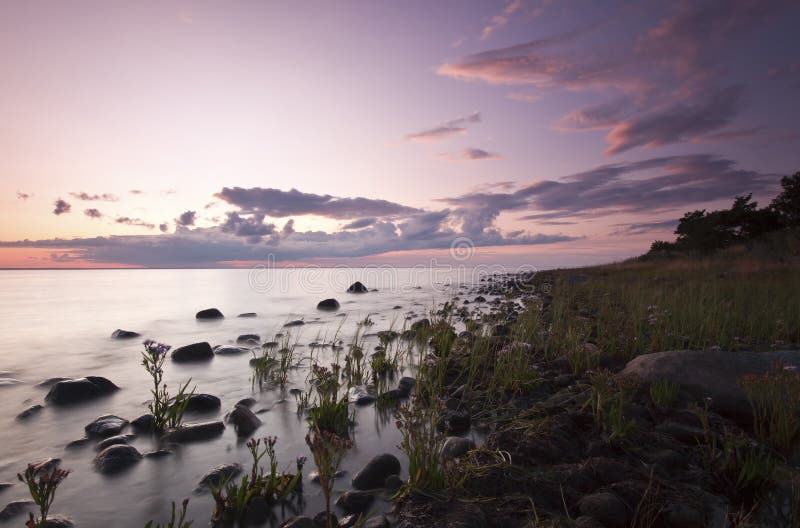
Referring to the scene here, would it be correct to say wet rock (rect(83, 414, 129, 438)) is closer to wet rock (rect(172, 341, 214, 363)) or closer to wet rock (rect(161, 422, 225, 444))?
wet rock (rect(161, 422, 225, 444))

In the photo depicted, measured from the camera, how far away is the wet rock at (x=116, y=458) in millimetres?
4590

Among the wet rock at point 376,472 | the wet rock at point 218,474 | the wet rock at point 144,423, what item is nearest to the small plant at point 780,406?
the wet rock at point 376,472

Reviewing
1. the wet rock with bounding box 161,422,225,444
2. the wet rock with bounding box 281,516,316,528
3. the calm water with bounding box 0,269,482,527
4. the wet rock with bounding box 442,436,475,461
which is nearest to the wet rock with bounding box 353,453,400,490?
the calm water with bounding box 0,269,482,527

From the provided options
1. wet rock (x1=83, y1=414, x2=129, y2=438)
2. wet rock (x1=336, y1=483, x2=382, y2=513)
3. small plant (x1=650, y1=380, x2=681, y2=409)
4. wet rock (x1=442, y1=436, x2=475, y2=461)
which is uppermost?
small plant (x1=650, y1=380, x2=681, y2=409)

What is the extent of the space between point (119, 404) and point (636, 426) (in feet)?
27.3

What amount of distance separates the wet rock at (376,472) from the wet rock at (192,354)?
8115 mm

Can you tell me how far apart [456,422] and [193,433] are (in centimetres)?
363

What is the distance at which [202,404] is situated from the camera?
6.57 metres

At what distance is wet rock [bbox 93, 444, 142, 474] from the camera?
4590mm

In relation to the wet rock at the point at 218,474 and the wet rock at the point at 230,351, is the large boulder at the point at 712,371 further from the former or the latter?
the wet rock at the point at 230,351

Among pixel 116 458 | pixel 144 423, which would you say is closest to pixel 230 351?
pixel 144 423

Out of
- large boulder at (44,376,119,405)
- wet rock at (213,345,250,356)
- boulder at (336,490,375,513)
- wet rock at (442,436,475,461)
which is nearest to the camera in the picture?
boulder at (336,490,375,513)

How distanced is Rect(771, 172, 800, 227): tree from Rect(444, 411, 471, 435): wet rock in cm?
5991

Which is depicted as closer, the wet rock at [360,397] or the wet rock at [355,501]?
the wet rock at [355,501]
